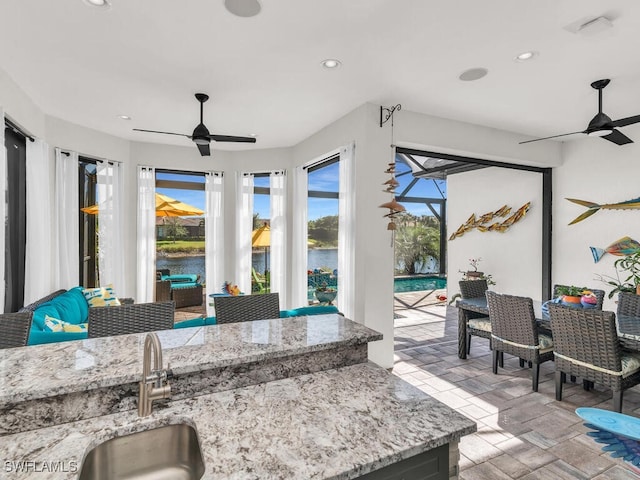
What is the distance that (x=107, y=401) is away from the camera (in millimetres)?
1152

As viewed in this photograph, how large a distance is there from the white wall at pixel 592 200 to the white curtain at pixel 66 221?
683 cm

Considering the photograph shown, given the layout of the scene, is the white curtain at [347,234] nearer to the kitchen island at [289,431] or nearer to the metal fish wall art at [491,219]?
the kitchen island at [289,431]

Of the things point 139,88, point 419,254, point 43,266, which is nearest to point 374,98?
point 139,88

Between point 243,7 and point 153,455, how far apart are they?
7.72 feet

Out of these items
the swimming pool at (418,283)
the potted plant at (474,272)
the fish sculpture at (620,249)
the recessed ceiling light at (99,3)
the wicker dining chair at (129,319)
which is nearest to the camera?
the wicker dining chair at (129,319)

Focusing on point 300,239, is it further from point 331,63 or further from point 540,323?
point 540,323

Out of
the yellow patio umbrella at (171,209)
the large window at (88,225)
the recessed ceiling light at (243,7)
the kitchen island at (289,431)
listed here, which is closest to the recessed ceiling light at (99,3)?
the recessed ceiling light at (243,7)

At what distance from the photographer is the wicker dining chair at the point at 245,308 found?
2289 millimetres

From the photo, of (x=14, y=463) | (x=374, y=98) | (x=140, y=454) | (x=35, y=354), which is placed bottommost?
(x=140, y=454)

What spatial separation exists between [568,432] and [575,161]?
4100 millimetres

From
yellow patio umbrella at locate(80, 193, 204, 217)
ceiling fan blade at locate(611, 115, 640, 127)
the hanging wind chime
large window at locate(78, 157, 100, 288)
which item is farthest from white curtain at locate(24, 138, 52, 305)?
ceiling fan blade at locate(611, 115, 640, 127)

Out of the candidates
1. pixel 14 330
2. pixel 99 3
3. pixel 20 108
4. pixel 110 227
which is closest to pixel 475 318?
pixel 14 330

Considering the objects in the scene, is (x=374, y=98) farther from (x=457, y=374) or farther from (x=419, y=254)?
(x=419, y=254)

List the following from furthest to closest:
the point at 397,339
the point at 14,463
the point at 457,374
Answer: the point at 397,339
the point at 457,374
the point at 14,463
